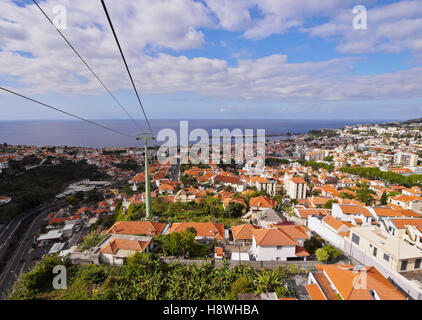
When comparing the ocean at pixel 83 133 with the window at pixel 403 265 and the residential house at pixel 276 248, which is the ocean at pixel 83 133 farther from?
the window at pixel 403 265

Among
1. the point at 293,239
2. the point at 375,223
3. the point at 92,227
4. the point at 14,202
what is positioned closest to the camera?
the point at 293,239

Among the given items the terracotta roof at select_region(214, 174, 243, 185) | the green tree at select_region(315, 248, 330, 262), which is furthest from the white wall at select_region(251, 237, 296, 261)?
the terracotta roof at select_region(214, 174, 243, 185)

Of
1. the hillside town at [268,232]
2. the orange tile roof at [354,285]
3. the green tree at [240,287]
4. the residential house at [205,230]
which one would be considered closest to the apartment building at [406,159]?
the hillside town at [268,232]

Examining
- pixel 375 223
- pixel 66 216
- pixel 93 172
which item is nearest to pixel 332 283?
pixel 375 223

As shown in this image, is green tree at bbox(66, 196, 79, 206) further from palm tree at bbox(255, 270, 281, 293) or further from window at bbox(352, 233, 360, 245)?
window at bbox(352, 233, 360, 245)

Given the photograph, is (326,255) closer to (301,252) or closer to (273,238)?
(301,252)
